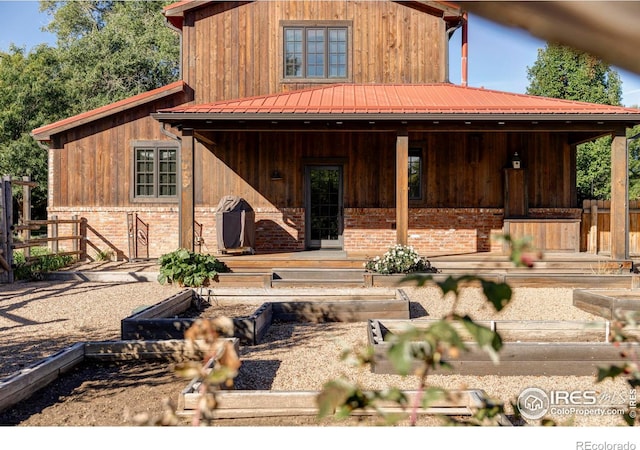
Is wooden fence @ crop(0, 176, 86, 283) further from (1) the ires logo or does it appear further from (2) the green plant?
(1) the ires logo

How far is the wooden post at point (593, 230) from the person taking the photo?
1191cm

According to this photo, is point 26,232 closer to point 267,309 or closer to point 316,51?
point 267,309

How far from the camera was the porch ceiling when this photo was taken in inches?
381

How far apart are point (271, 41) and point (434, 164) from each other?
5.02 m

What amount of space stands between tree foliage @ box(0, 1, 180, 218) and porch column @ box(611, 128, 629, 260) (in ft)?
69.0

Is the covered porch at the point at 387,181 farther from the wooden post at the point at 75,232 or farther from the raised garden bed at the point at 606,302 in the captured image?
the raised garden bed at the point at 606,302

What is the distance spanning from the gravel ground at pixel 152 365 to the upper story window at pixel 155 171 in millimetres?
3844

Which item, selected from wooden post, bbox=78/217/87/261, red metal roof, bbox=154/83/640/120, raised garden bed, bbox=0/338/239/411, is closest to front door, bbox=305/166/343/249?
red metal roof, bbox=154/83/640/120

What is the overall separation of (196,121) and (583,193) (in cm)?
2105

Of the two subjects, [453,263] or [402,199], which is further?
[453,263]

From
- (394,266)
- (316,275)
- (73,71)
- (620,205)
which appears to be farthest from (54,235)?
(73,71)

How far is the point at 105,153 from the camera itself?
12594 mm

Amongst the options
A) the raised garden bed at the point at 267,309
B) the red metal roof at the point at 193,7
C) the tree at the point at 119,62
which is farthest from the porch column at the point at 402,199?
the tree at the point at 119,62
